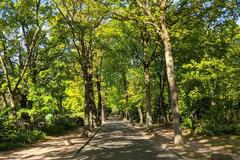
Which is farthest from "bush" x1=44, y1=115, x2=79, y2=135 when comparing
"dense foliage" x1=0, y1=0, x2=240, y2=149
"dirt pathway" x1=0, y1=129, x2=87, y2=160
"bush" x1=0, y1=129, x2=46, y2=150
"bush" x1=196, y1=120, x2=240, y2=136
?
"bush" x1=196, y1=120, x2=240, y2=136

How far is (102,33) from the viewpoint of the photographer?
3912 centimetres

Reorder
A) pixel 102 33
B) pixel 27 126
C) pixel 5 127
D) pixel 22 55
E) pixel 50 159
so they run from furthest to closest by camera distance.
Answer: pixel 102 33 → pixel 22 55 → pixel 27 126 → pixel 5 127 → pixel 50 159

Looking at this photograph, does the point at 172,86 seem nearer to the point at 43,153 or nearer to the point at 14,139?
the point at 43,153

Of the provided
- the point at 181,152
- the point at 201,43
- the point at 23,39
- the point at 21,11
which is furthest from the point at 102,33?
the point at 181,152

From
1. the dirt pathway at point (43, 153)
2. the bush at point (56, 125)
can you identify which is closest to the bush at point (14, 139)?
the dirt pathway at point (43, 153)

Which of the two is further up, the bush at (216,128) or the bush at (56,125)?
the bush at (56,125)

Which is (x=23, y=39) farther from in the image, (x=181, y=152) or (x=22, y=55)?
(x=181, y=152)

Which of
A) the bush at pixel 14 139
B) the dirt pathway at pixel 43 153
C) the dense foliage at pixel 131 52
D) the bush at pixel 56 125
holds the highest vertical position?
the dense foliage at pixel 131 52

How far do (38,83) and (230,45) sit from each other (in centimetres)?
1658

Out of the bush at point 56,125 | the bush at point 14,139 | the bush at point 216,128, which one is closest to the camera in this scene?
the bush at point 14,139

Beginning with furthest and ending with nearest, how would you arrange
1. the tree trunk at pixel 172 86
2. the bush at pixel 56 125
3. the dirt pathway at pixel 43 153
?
the bush at pixel 56 125 < the tree trunk at pixel 172 86 < the dirt pathway at pixel 43 153

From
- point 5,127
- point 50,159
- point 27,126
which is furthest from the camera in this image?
point 27,126

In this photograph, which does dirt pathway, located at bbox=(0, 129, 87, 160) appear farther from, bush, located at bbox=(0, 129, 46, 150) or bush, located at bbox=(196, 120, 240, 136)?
bush, located at bbox=(196, 120, 240, 136)

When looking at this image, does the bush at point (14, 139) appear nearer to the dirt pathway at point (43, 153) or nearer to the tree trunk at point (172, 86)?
the dirt pathway at point (43, 153)
